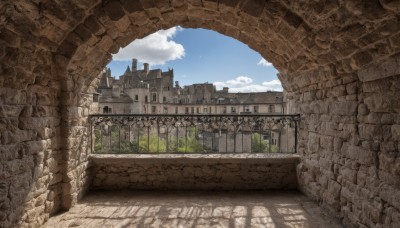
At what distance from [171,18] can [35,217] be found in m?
3.47

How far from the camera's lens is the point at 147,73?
1583 inches

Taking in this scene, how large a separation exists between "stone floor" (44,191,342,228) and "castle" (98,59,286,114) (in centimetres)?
2636

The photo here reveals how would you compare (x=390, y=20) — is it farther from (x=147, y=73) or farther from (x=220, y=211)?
(x=147, y=73)

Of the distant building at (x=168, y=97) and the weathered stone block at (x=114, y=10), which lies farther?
the distant building at (x=168, y=97)

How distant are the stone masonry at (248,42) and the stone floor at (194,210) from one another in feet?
0.89

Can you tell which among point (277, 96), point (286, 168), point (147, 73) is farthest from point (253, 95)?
point (286, 168)

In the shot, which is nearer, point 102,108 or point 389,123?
point 389,123

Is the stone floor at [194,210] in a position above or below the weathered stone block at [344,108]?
below

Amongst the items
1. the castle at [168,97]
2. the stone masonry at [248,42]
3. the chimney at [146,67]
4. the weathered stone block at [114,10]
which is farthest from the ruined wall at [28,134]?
the chimney at [146,67]

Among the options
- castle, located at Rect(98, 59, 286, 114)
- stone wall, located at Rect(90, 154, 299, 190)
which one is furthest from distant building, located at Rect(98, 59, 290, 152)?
stone wall, located at Rect(90, 154, 299, 190)

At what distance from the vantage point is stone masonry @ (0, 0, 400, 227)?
2779 millimetres

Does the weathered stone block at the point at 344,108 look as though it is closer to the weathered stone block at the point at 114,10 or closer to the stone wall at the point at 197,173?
the stone wall at the point at 197,173

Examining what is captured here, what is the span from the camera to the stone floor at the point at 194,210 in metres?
3.80

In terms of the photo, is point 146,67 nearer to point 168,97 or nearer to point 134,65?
point 134,65
